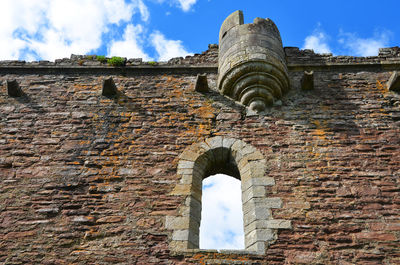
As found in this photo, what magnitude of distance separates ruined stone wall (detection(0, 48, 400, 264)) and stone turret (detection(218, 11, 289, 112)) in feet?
0.75

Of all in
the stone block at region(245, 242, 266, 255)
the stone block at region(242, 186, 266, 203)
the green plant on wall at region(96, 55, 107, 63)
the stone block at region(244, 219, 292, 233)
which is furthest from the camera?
the green plant on wall at region(96, 55, 107, 63)

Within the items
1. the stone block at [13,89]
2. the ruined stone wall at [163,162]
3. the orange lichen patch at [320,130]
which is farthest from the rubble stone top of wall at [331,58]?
the stone block at [13,89]

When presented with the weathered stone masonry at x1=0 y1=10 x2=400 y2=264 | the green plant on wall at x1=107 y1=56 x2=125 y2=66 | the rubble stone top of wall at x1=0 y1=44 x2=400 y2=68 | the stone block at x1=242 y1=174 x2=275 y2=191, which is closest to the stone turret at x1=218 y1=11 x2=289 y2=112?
the weathered stone masonry at x1=0 y1=10 x2=400 y2=264

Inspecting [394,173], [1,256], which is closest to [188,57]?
[394,173]

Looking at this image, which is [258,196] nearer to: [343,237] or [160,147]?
[343,237]

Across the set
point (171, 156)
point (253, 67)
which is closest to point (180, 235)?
point (171, 156)

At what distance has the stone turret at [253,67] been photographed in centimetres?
591

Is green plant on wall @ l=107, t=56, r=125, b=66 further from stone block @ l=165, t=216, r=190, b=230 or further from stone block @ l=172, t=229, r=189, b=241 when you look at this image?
stone block @ l=172, t=229, r=189, b=241

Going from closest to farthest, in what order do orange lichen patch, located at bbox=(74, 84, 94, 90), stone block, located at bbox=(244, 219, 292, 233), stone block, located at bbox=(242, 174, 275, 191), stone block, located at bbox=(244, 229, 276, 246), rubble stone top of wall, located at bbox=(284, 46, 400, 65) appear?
stone block, located at bbox=(244, 229, 276, 246) → stone block, located at bbox=(244, 219, 292, 233) → stone block, located at bbox=(242, 174, 275, 191) → orange lichen patch, located at bbox=(74, 84, 94, 90) → rubble stone top of wall, located at bbox=(284, 46, 400, 65)

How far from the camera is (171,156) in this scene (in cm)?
534

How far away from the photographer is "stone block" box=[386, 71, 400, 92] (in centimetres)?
604

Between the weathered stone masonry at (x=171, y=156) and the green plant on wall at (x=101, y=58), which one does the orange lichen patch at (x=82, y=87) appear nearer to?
the weathered stone masonry at (x=171, y=156)

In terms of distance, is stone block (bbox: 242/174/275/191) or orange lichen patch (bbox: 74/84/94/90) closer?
stone block (bbox: 242/174/275/191)

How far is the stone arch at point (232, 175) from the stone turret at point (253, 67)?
968 millimetres
